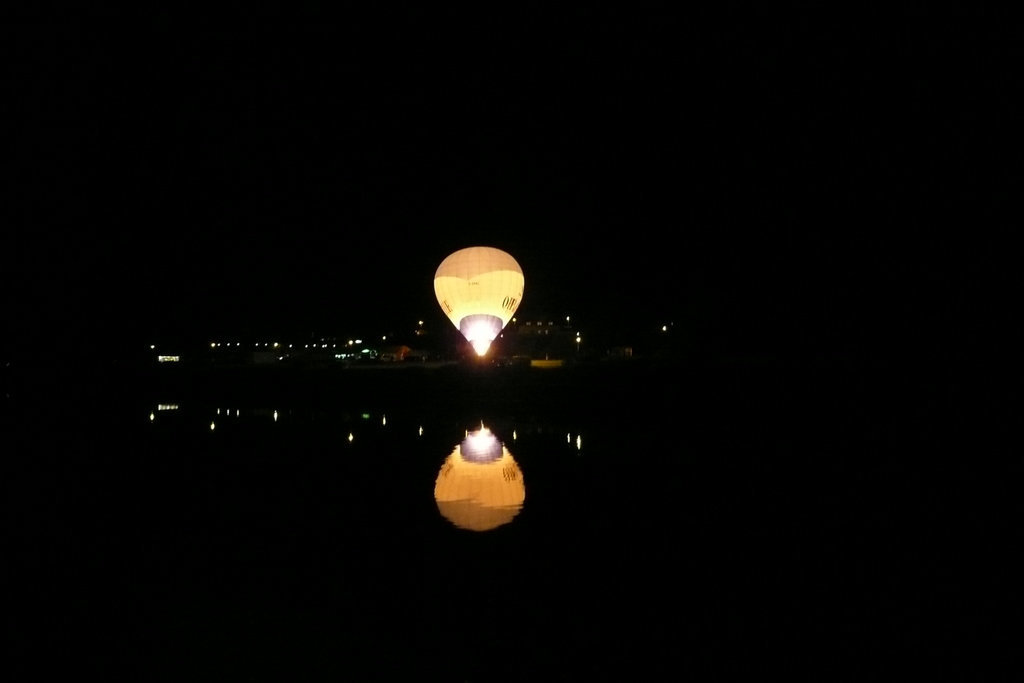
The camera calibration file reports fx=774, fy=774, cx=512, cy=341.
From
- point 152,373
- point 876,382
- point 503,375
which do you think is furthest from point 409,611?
point 152,373

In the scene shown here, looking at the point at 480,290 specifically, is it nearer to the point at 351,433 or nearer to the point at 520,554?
the point at 351,433

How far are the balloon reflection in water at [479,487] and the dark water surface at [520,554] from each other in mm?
59

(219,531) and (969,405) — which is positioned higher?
(969,405)

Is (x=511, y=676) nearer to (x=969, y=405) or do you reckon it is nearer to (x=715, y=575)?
(x=715, y=575)

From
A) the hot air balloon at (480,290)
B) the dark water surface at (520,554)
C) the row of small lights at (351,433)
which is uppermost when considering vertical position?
the hot air balloon at (480,290)

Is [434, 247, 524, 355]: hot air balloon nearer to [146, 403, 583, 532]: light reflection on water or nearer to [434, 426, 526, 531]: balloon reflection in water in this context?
[146, 403, 583, 532]: light reflection on water

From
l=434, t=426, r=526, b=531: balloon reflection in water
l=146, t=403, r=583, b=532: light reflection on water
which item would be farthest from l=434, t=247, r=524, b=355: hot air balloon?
l=434, t=426, r=526, b=531: balloon reflection in water

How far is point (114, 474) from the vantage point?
9.38m

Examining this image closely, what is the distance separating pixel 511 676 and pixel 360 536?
2.82m

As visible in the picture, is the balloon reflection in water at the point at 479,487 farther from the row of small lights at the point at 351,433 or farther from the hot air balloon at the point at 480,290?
the hot air balloon at the point at 480,290

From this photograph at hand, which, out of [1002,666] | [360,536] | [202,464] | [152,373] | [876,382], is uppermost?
[152,373]

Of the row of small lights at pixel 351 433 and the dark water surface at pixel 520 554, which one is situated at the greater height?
the row of small lights at pixel 351 433

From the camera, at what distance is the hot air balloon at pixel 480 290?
115 ft

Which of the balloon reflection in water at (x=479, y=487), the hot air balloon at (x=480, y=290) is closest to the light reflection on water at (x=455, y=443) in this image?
the balloon reflection in water at (x=479, y=487)
